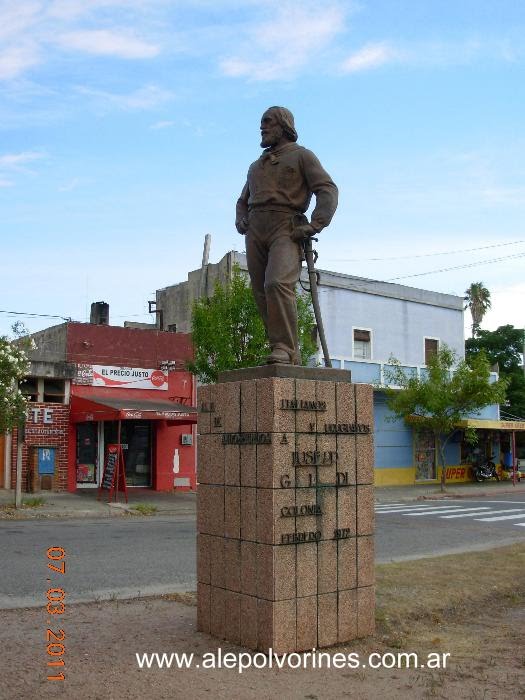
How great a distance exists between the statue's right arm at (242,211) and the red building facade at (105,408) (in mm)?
14828

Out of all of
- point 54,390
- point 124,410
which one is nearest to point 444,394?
point 124,410

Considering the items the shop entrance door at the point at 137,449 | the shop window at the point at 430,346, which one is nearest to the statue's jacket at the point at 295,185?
the shop entrance door at the point at 137,449

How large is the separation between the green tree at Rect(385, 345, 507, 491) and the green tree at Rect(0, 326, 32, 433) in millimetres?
15186

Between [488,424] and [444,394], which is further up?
[444,394]

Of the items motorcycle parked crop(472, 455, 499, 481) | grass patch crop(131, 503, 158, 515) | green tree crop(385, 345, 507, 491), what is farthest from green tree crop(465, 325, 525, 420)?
grass patch crop(131, 503, 158, 515)

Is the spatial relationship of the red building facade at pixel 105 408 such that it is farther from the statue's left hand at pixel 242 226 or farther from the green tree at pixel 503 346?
the green tree at pixel 503 346

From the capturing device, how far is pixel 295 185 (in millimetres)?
6984

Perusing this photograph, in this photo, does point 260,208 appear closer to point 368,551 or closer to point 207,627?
point 368,551

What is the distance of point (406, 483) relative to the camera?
108ft

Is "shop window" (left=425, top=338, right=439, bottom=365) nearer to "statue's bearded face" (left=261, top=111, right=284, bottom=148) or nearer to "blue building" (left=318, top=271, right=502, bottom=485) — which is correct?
"blue building" (left=318, top=271, right=502, bottom=485)

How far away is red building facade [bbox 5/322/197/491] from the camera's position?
23109 mm

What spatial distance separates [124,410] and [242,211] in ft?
48.9

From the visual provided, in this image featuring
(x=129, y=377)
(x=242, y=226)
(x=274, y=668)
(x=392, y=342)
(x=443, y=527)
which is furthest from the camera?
(x=392, y=342)

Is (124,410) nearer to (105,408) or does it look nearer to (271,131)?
(105,408)
